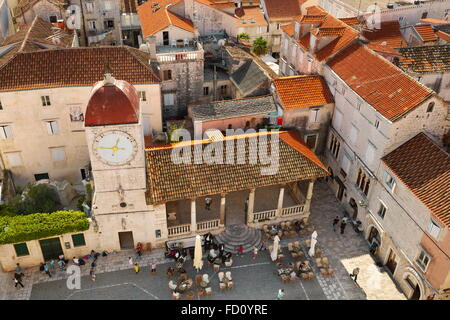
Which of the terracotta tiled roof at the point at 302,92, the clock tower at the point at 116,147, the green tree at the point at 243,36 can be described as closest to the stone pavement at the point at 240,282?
the clock tower at the point at 116,147

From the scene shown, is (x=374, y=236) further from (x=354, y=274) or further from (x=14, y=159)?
(x=14, y=159)

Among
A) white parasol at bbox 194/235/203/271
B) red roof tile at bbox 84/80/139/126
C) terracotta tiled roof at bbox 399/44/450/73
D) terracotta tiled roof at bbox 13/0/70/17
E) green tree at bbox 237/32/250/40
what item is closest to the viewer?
red roof tile at bbox 84/80/139/126

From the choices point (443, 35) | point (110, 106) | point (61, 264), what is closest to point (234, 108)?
point (110, 106)

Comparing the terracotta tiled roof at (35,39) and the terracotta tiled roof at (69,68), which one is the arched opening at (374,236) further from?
the terracotta tiled roof at (35,39)

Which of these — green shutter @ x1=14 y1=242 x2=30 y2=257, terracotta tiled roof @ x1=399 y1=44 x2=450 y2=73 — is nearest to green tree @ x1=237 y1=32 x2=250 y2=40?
terracotta tiled roof @ x1=399 y1=44 x2=450 y2=73

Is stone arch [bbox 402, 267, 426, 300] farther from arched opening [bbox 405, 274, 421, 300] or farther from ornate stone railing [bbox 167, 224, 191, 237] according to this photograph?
ornate stone railing [bbox 167, 224, 191, 237]

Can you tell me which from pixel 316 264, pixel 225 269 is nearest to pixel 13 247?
pixel 225 269
